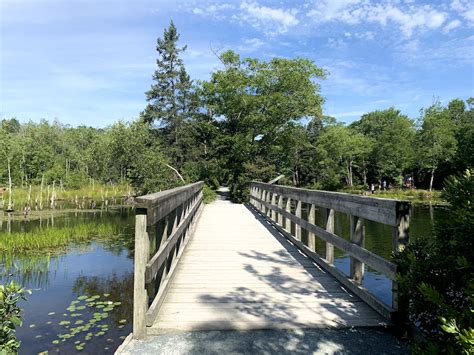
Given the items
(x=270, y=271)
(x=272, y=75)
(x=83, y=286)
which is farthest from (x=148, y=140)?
(x=270, y=271)

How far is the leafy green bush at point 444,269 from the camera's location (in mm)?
1952

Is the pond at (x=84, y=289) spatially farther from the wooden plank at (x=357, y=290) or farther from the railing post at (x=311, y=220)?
the railing post at (x=311, y=220)

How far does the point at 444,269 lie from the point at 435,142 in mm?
45798

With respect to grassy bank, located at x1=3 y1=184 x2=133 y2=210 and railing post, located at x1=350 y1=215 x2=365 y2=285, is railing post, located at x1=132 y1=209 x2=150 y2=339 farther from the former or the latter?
grassy bank, located at x1=3 y1=184 x2=133 y2=210

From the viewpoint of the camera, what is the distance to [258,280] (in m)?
4.46

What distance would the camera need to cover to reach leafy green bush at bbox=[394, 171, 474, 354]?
6.40ft

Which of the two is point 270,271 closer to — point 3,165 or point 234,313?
point 234,313

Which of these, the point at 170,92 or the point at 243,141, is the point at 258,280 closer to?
the point at 243,141

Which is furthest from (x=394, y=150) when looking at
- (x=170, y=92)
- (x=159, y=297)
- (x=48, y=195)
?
(x=159, y=297)

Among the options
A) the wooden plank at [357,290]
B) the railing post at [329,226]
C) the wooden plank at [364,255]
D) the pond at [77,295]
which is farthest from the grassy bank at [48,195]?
the wooden plank at [364,255]

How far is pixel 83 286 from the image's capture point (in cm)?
832

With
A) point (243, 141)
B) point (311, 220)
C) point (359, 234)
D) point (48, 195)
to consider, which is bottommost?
point (48, 195)

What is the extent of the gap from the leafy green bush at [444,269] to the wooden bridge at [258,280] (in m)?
0.61

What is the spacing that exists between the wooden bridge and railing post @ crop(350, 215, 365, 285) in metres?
0.01
